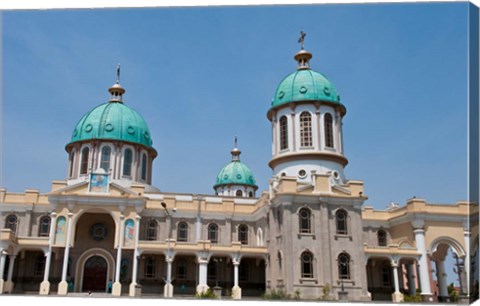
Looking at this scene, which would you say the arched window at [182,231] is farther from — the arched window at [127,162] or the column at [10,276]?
the column at [10,276]

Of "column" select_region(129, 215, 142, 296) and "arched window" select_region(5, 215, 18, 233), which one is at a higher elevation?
"arched window" select_region(5, 215, 18, 233)

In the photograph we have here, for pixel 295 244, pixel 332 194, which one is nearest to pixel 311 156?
pixel 332 194

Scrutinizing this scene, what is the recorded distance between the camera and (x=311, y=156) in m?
35.7

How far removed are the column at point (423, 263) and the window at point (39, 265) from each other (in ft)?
84.6

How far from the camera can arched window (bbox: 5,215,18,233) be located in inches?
1452

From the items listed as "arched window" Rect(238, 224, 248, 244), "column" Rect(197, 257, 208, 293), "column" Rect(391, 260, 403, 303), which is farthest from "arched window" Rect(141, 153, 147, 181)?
"column" Rect(391, 260, 403, 303)

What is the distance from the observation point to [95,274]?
35.9 m

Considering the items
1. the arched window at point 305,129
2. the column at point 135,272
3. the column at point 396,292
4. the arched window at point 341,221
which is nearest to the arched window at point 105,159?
the column at point 135,272

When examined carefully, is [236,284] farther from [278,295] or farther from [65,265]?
[65,265]

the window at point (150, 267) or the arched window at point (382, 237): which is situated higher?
the arched window at point (382, 237)

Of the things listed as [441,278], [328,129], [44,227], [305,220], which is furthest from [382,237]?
[44,227]

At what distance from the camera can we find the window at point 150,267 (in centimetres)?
3725

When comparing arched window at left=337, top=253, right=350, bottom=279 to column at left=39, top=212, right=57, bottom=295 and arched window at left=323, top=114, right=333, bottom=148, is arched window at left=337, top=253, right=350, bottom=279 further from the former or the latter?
column at left=39, top=212, right=57, bottom=295

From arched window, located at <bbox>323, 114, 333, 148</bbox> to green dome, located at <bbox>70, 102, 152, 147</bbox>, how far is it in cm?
→ 1522
